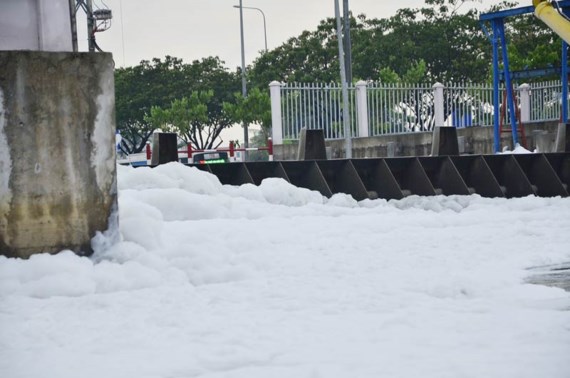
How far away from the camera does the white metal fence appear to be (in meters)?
26.0

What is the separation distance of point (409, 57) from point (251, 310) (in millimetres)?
56043

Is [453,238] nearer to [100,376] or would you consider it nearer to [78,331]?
[78,331]

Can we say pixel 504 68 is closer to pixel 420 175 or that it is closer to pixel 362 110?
pixel 362 110

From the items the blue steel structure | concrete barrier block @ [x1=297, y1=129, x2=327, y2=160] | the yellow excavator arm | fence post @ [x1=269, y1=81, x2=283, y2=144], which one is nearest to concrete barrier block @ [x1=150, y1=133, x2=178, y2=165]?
concrete barrier block @ [x1=297, y1=129, x2=327, y2=160]

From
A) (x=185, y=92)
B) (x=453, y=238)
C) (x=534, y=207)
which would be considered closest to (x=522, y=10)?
(x=534, y=207)

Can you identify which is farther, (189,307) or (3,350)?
(189,307)

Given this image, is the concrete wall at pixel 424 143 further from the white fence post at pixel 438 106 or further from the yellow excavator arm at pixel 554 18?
the yellow excavator arm at pixel 554 18

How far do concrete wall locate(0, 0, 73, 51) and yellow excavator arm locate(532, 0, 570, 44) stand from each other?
1698cm

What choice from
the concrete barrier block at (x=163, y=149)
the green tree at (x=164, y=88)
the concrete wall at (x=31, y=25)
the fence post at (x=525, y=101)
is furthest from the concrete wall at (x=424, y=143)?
the green tree at (x=164, y=88)

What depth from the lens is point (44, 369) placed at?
475cm

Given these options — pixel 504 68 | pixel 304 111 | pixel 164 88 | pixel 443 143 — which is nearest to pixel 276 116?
pixel 304 111

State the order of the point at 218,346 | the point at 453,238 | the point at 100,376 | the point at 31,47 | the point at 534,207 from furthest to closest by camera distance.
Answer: the point at 534,207 → the point at 453,238 → the point at 31,47 → the point at 218,346 → the point at 100,376

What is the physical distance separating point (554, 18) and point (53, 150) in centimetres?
1774

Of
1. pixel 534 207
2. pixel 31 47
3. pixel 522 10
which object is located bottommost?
pixel 534 207
